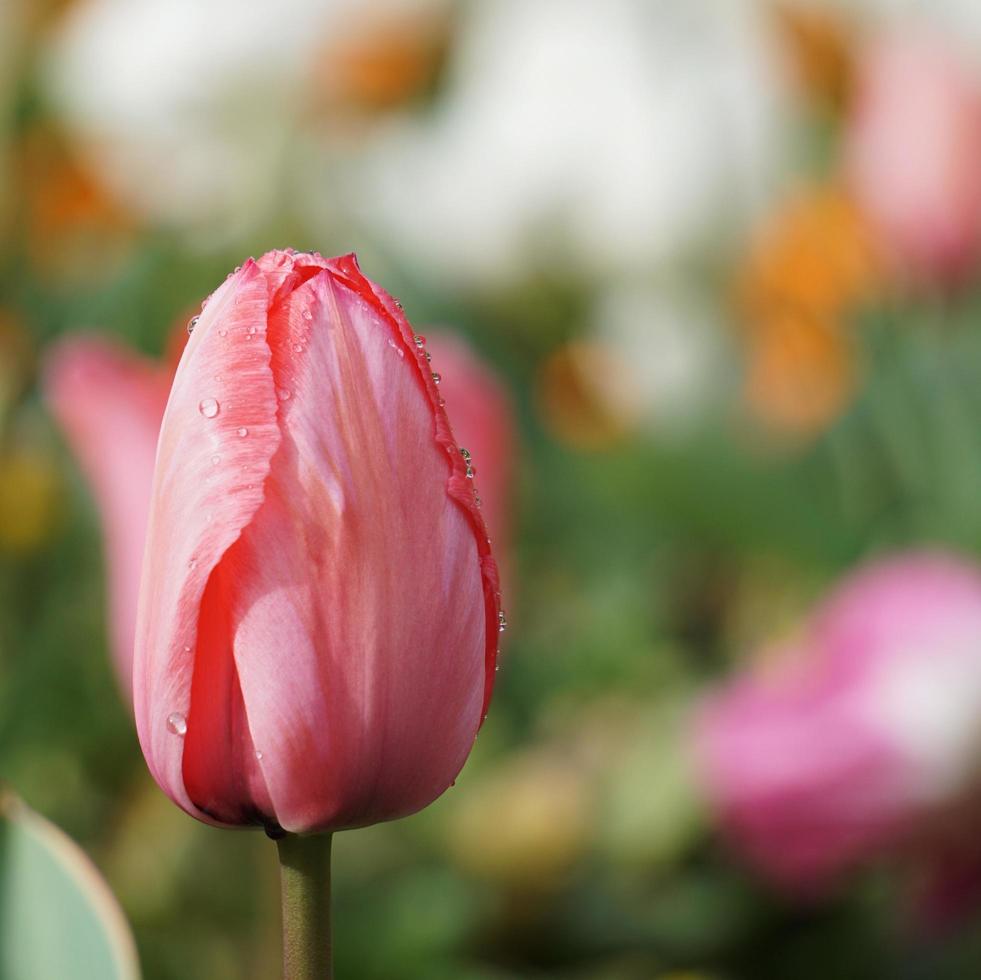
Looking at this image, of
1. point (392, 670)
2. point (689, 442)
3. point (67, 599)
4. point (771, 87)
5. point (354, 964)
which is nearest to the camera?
point (392, 670)

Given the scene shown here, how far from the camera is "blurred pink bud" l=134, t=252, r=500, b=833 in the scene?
192mm

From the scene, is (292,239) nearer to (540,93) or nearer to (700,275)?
(700,275)

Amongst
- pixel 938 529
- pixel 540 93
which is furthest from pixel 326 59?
pixel 938 529

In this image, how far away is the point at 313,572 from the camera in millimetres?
192

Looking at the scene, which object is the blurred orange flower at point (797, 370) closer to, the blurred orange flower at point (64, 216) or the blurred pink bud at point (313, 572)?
the blurred orange flower at point (64, 216)

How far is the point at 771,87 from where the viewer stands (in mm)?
1243

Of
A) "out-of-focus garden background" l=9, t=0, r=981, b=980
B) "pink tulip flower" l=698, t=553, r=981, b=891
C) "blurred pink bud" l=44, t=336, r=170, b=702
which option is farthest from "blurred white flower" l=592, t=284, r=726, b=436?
"blurred pink bud" l=44, t=336, r=170, b=702

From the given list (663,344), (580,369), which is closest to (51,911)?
(580,369)

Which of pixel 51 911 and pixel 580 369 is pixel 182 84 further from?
pixel 51 911

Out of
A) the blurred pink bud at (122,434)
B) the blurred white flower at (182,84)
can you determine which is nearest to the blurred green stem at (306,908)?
the blurred pink bud at (122,434)

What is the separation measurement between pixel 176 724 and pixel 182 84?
42.5 inches

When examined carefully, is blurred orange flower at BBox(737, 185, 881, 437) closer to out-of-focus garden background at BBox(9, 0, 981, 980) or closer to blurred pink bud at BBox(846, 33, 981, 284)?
out-of-focus garden background at BBox(9, 0, 981, 980)

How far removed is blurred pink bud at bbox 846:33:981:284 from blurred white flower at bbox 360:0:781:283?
0.28 m

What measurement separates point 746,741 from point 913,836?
2.5 inches
